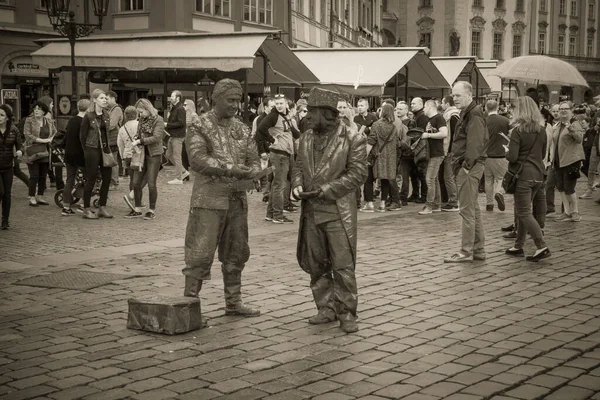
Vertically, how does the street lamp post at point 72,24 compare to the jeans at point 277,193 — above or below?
above

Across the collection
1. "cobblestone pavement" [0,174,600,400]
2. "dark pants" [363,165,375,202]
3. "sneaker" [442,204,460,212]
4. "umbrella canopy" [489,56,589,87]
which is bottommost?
"cobblestone pavement" [0,174,600,400]

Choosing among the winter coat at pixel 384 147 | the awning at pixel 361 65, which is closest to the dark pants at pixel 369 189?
the winter coat at pixel 384 147

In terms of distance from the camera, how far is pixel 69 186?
1355 centimetres

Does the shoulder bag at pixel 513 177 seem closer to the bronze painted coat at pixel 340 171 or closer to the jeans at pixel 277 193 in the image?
the bronze painted coat at pixel 340 171

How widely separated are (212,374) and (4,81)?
27049 millimetres

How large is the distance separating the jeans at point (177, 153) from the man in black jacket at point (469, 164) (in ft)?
33.9

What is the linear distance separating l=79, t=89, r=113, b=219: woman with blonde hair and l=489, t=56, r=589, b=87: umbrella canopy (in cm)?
741

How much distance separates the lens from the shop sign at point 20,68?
29953 millimetres

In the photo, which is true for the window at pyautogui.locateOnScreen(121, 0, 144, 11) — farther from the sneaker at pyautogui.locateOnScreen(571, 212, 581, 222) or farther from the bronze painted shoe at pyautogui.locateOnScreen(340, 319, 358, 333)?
the bronze painted shoe at pyautogui.locateOnScreen(340, 319, 358, 333)

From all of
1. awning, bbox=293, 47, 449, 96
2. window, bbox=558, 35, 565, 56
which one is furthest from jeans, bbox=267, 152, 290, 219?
window, bbox=558, 35, 565, 56

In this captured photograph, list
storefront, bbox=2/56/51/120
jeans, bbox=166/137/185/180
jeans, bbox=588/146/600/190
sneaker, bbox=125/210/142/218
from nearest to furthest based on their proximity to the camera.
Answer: sneaker, bbox=125/210/142/218 → jeans, bbox=588/146/600/190 → jeans, bbox=166/137/185/180 → storefront, bbox=2/56/51/120

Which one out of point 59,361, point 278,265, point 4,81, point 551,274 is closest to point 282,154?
point 278,265

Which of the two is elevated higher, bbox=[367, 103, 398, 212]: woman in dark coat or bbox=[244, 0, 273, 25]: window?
bbox=[244, 0, 273, 25]: window

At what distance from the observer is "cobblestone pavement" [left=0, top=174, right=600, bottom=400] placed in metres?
5.05
